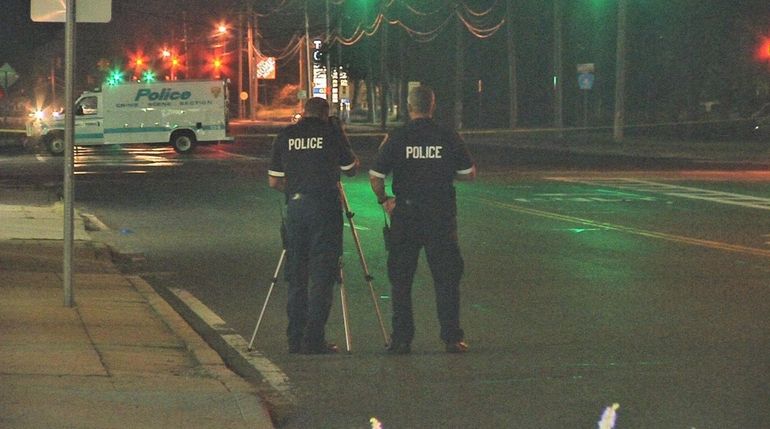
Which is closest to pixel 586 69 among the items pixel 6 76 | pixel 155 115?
pixel 155 115

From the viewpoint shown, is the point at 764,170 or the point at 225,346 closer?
the point at 225,346

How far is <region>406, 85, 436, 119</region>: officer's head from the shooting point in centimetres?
905

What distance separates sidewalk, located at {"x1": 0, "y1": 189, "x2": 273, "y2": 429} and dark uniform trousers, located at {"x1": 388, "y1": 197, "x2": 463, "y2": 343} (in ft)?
4.61

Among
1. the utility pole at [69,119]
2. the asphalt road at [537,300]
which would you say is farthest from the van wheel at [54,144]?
the utility pole at [69,119]

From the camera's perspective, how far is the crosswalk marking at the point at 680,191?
22.7 m

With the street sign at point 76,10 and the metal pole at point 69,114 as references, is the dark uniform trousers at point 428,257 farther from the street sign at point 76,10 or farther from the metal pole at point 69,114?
the street sign at point 76,10

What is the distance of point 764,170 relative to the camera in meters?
33.2

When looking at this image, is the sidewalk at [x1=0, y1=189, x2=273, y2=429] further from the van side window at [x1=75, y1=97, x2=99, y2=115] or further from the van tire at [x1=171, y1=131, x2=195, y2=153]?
the van side window at [x1=75, y1=97, x2=99, y2=115]

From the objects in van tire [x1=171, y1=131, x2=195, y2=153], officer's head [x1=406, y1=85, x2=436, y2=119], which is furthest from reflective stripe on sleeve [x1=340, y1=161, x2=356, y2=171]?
van tire [x1=171, y1=131, x2=195, y2=153]

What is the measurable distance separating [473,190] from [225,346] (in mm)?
16551

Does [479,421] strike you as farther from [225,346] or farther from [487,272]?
[487,272]

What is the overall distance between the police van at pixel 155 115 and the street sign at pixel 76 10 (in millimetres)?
33801

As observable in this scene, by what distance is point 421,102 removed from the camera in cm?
905

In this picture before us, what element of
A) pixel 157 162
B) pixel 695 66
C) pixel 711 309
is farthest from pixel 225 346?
pixel 695 66
